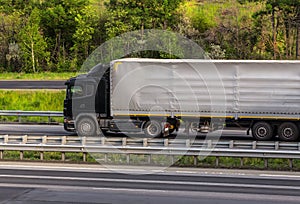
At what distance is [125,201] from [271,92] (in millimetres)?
11168

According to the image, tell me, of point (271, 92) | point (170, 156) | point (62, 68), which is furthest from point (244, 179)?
point (62, 68)

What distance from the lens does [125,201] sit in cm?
1377

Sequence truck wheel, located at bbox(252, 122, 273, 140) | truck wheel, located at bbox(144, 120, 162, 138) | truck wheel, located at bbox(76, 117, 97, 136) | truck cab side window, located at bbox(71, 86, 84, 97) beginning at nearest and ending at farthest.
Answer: truck wheel, located at bbox(252, 122, 273, 140)
truck wheel, located at bbox(144, 120, 162, 138)
truck wheel, located at bbox(76, 117, 97, 136)
truck cab side window, located at bbox(71, 86, 84, 97)

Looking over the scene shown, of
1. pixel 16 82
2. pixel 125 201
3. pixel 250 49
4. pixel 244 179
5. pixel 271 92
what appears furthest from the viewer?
pixel 250 49

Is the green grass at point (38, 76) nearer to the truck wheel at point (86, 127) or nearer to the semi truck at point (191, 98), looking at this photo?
the truck wheel at point (86, 127)

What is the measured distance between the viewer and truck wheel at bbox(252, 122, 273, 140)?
907 inches

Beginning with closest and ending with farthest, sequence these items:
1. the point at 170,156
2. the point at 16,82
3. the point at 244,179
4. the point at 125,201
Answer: the point at 125,201 → the point at 244,179 → the point at 170,156 → the point at 16,82

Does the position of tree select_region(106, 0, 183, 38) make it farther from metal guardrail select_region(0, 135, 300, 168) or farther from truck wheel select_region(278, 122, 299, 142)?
metal guardrail select_region(0, 135, 300, 168)

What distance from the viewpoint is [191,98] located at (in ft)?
76.8

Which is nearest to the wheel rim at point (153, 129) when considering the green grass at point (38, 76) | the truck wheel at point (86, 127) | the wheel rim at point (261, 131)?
the truck wheel at point (86, 127)

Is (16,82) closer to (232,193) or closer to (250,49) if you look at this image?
(250,49)

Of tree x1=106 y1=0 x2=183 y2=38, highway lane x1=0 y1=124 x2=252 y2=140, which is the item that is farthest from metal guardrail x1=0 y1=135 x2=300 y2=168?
tree x1=106 y1=0 x2=183 y2=38

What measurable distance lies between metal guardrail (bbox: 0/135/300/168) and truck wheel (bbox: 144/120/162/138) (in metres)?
3.68

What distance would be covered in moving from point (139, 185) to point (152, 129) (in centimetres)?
803
